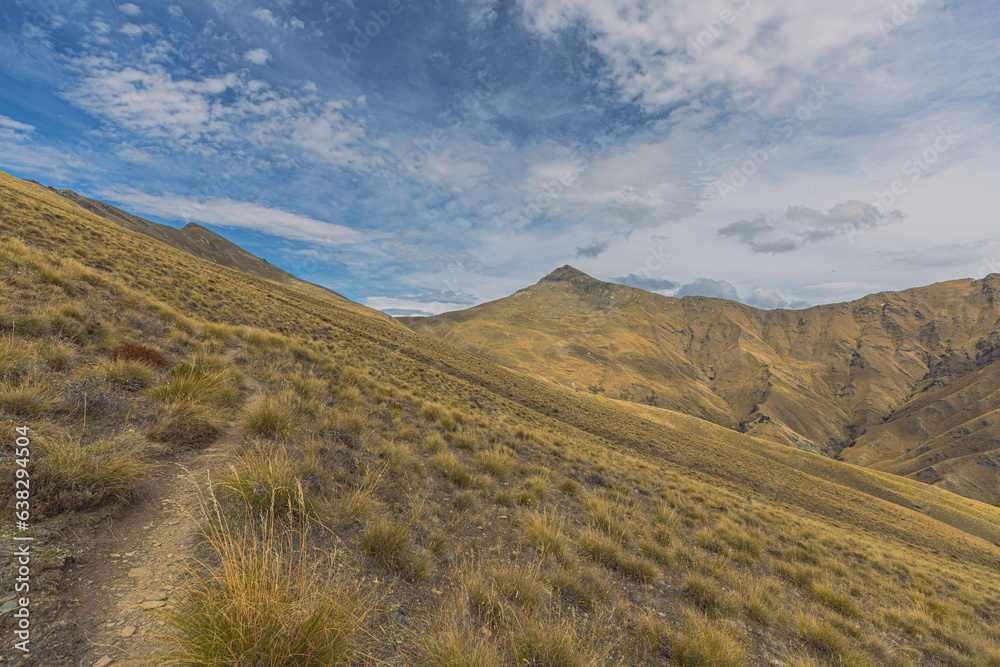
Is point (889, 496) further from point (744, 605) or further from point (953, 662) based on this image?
point (744, 605)

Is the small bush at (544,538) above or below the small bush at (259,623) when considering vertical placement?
below

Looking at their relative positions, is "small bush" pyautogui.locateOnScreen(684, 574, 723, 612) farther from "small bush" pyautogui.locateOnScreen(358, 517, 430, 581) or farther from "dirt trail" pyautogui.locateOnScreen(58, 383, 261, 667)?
"dirt trail" pyautogui.locateOnScreen(58, 383, 261, 667)

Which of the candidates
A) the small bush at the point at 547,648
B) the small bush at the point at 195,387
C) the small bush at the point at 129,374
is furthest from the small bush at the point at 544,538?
the small bush at the point at 129,374

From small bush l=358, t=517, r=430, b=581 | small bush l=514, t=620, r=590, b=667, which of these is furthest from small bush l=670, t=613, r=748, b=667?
small bush l=358, t=517, r=430, b=581

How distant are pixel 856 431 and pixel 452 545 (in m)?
223

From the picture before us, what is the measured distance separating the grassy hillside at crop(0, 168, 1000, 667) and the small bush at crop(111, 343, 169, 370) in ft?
0.13

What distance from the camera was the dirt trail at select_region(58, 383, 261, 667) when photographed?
2.31 m

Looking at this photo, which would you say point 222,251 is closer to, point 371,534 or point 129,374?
point 129,374

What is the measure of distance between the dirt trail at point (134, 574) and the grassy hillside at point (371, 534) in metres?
0.09

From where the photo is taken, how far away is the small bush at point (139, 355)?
6083 millimetres

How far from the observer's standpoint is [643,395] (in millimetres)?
139125

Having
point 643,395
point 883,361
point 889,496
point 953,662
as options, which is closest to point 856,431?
point 883,361

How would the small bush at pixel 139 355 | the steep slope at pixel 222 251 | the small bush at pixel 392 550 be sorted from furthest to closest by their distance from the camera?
the steep slope at pixel 222 251, the small bush at pixel 139 355, the small bush at pixel 392 550

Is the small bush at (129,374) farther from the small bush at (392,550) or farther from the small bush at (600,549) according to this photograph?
the small bush at (600,549)
